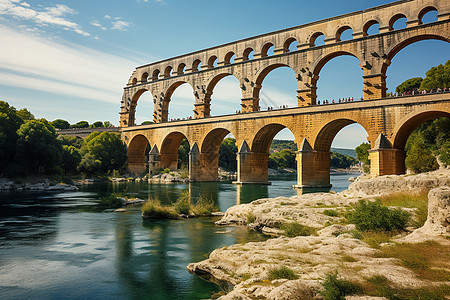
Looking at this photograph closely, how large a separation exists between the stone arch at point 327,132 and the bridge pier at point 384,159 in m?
3.35

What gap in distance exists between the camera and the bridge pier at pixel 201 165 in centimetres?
4053

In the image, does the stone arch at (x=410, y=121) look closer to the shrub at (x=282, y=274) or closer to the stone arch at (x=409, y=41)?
the stone arch at (x=409, y=41)

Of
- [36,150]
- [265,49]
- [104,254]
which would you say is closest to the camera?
[104,254]

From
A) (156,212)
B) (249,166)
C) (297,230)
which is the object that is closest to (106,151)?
(249,166)

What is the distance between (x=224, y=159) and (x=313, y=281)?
65002 mm

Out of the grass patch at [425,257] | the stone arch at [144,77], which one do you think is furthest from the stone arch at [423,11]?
the stone arch at [144,77]

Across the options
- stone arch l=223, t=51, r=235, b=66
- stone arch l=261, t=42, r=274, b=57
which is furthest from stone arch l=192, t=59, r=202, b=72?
stone arch l=261, t=42, r=274, b=57

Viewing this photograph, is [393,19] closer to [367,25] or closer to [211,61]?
[367,25]

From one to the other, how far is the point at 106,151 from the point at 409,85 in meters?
39.5

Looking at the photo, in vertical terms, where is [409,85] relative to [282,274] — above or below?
above

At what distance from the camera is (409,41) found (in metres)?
27.9

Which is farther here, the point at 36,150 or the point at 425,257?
the point at 36,150

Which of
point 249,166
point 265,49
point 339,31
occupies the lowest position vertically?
Answer: point 249,166

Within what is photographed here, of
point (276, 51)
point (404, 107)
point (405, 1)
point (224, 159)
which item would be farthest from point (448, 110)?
point (224, 159)
